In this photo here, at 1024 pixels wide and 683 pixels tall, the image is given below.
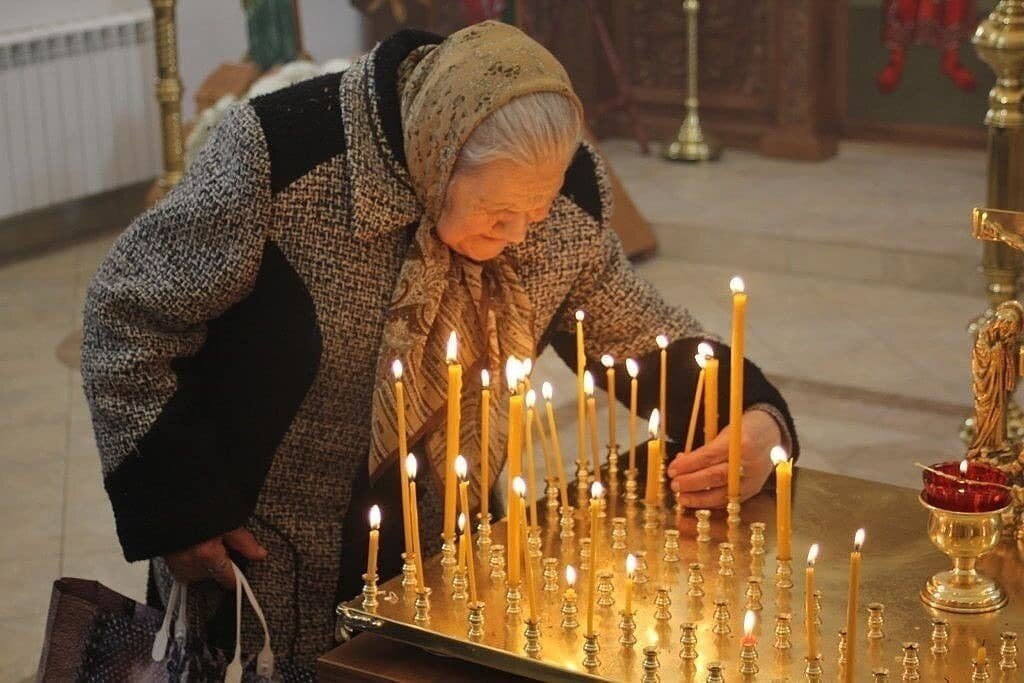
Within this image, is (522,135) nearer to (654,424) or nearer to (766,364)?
(654,424)

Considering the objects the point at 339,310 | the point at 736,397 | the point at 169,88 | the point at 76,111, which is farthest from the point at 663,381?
the point at 76,111

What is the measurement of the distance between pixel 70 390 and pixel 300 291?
2836mm

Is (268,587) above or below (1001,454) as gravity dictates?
below

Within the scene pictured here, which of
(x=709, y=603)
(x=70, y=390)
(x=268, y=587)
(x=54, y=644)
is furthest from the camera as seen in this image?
(x=70, y=390)

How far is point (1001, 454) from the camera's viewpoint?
185cm

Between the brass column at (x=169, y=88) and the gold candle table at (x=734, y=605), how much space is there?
113 inches

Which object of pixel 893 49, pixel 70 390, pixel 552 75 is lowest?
pixel 70 390

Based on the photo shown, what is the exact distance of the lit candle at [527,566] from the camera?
163 cm

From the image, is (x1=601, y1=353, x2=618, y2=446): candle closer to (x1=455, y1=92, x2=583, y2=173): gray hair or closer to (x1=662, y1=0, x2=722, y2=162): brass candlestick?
(x1=455, y1=92, x2=583, y2=173): gray hair

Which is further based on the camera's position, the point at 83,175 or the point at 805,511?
the point at 83,175

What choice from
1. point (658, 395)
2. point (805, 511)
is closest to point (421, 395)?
point (658, 395)

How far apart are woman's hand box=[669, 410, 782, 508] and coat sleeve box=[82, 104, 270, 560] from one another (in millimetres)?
544

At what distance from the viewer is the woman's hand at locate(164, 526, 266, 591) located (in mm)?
2105

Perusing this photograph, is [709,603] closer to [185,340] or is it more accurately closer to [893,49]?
[185,340]
